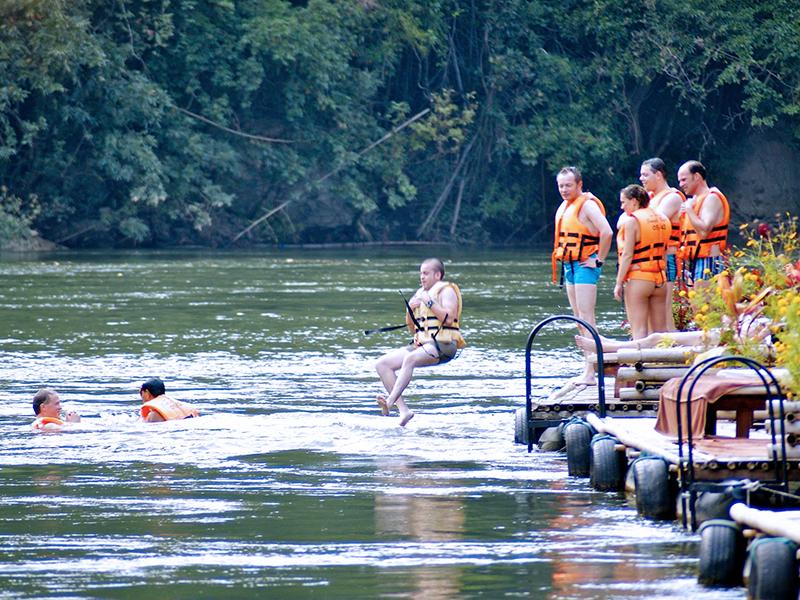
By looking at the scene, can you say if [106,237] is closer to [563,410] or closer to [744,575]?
[563,410]

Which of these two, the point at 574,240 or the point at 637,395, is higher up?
the point at 574,240

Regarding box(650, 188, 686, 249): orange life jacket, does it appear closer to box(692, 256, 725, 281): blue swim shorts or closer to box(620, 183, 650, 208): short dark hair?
box(620, 183, 650, 208): short dark hair

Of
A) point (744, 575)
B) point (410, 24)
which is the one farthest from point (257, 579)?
point (410, 24)

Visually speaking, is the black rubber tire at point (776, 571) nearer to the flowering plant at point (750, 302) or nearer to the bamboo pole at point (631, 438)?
the bamboo pole at point (631, 438)

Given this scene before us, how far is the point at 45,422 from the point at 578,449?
170 inches

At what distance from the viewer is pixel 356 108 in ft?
189

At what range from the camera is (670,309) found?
15344 mm

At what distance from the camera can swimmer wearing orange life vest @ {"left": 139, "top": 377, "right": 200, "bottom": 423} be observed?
1458cm

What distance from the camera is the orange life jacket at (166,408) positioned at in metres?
14.6

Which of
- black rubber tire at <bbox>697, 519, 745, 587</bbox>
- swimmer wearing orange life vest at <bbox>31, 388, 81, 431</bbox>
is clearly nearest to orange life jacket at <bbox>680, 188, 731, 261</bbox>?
swimmer wearing orange life vest at <bbox>31, 388, 81, 431</bbox>

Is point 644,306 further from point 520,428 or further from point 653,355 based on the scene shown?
point 653,355

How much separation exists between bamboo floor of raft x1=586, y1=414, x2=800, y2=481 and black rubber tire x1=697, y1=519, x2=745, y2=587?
56.5 inches

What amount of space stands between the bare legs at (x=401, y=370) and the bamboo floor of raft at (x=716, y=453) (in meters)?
3.21

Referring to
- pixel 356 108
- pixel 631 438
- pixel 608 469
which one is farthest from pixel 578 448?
pixel 356 108
